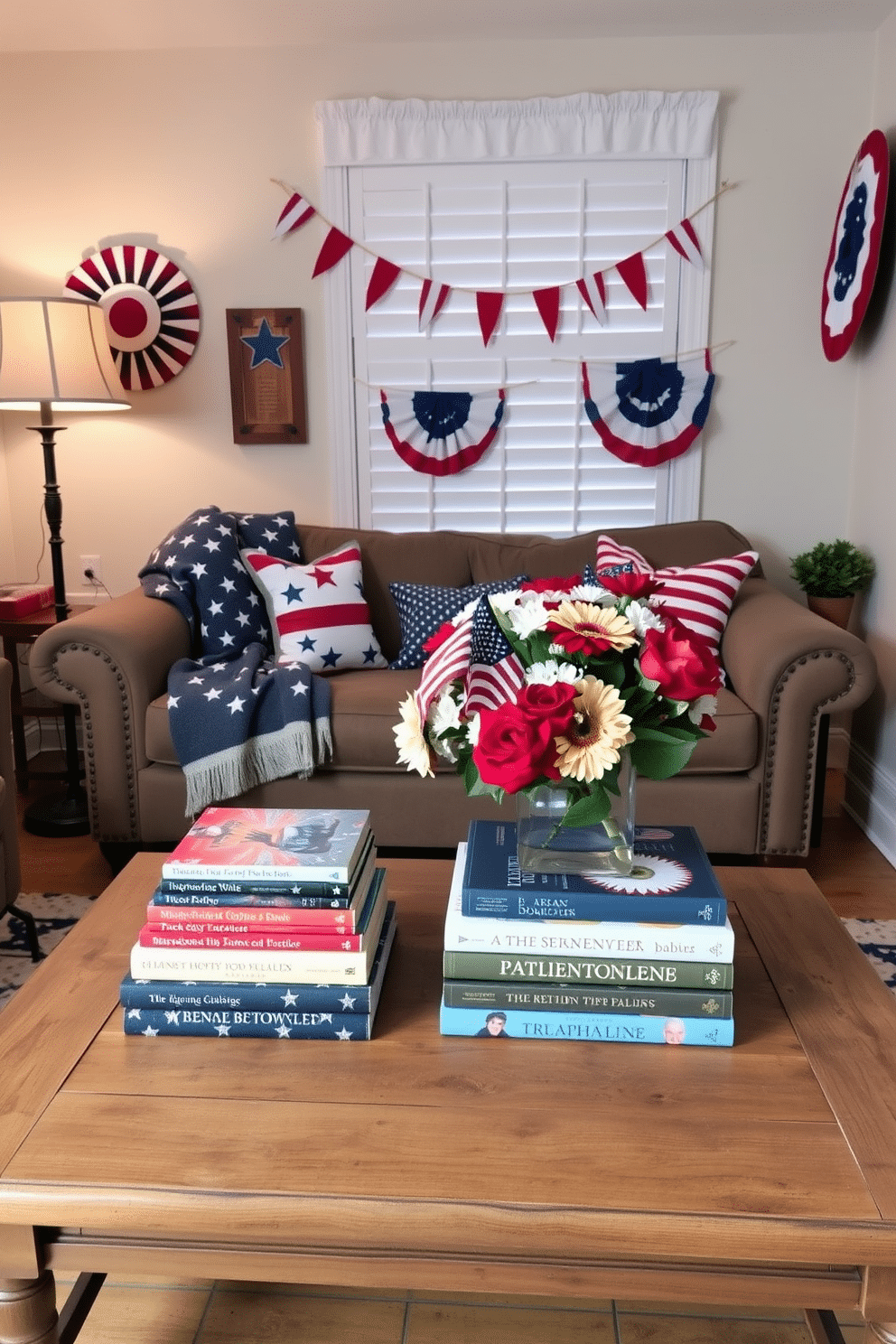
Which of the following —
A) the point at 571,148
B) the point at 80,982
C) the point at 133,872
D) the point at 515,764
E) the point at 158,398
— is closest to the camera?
the point at 515,764

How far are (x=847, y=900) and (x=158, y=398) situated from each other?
8.75ft

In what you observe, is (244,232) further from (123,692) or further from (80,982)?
(80,982)

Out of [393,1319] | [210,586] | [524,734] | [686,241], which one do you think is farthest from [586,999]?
[686,241]

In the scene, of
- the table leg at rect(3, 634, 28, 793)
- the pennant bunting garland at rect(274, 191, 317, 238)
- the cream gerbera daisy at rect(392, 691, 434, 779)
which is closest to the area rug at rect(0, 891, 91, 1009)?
the table leg at rect(3, 634, 28, 793)

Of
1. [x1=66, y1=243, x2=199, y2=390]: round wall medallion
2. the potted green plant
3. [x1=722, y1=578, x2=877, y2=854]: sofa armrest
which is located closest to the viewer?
[x1=722, y1=578, x2=877, y2=854]: sofa armrest

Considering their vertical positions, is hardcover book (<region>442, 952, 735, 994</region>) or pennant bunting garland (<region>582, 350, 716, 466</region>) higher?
pennant bunting garland (<region>582, 350, 716, 466</region>)

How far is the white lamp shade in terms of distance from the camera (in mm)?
2969

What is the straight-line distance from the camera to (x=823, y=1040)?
125 centimetres

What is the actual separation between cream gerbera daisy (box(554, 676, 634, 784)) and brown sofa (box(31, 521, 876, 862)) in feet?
4.77

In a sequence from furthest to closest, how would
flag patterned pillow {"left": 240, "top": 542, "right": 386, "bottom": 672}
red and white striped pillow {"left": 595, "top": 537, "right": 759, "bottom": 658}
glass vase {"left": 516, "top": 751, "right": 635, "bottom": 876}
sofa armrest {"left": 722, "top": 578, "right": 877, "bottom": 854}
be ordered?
flag patterned pillow {"left": 240, "top": 542, "right": 386, "bottom": 672}, red and white striped pillow {"left": 595, "top": 537, "right": 759, "bottom": 658}, sofa armrest {"left": 722, "top": 578, "right": 877, "bottom": 854}, glass vase {"left": 516, "top": 751, "right": 635, "bottom": 876}

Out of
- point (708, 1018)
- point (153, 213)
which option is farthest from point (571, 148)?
point (708, 1018)

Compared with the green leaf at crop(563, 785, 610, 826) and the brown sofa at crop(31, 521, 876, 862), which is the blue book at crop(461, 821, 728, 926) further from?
the brown sofa at crop(31, 521, 876, 862)

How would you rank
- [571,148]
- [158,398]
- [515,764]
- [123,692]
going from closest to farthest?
[515,764]
[123,692]
[571,148]
[158,398]

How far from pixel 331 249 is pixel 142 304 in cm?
65
